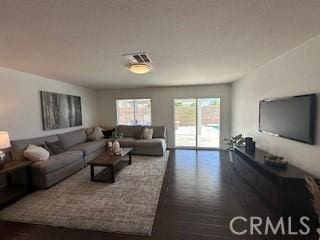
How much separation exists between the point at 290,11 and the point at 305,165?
1.95 metres

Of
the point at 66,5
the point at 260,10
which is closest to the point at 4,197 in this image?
the point at 66,5

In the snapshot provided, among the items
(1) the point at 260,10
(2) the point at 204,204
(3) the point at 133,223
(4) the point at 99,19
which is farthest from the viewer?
(2) the point at 204,204

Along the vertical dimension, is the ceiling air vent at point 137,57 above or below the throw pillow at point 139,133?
above

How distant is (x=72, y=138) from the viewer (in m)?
4.75

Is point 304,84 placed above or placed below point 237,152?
above

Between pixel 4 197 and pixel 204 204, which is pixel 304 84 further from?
pixel 4 197

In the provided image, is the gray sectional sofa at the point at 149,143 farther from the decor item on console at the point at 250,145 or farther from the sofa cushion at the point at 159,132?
the decor item on console at the point at 250,145

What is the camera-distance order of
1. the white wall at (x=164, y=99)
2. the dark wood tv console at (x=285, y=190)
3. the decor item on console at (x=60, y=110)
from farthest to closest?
the white wall at (x=164, y=99) → the decor item on console at (x=60, y=110) → the dark wood tv console at (x=285, y=190)

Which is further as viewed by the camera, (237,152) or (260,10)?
(237,152)

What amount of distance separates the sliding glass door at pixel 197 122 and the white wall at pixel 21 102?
4.04 meters

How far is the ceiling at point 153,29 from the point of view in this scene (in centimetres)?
142

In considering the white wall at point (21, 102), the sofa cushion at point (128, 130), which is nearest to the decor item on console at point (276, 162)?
the sofa cushion at point (128, 130)

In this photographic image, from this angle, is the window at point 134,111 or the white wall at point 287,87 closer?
the white wall at point 287,87

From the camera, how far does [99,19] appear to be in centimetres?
161
